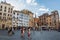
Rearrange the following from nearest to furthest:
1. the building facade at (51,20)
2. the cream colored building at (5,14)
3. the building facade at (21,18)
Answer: the cream colored building at (5,14)
the building facade at (21,18)
the building facade at (51,20)

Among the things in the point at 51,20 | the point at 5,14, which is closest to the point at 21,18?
the point at 5,14

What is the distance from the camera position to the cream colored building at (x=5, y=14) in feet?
147

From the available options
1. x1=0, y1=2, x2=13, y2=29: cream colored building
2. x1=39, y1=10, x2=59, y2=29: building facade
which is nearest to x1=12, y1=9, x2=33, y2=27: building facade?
x1=0, y1=2, x2=13, y2=29: cream colored building

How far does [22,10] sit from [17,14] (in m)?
5.24

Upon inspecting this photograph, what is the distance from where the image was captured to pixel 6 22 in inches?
1796

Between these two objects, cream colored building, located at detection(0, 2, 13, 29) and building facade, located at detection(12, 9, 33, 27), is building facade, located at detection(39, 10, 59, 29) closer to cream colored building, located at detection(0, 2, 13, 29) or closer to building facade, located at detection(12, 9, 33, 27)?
building facade, located at detection(12, 9, 33, 27)

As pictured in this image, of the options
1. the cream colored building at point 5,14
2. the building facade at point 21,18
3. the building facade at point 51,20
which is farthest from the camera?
the building facade at point 51,20

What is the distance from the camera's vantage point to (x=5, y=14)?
154 feet

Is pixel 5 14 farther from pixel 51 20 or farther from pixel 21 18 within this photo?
pixel 51 20

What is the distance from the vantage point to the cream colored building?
44856 mm

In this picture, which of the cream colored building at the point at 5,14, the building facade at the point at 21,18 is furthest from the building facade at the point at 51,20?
the cream colored building at the point at 5,14

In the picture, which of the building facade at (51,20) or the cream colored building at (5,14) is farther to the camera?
the building facade at (51,20)

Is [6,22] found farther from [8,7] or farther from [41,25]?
A: [41,25]

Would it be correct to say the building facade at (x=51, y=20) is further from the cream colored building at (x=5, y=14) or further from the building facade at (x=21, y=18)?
the cream colored building at (x=5, y=14)
